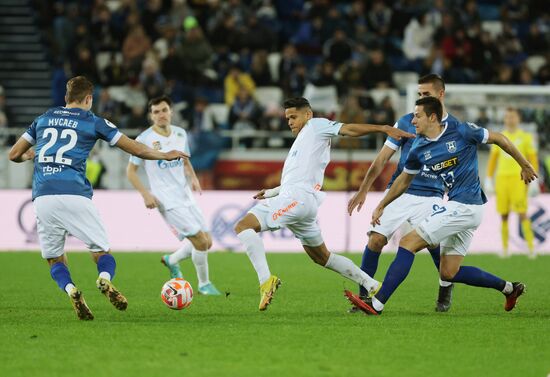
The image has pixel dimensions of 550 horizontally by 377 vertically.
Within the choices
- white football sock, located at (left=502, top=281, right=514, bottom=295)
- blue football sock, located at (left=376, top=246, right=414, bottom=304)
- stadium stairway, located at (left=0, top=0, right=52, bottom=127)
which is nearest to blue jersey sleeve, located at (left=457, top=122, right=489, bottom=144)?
blue football sock, located at (left=376, top=246, right=414, bottom=304)

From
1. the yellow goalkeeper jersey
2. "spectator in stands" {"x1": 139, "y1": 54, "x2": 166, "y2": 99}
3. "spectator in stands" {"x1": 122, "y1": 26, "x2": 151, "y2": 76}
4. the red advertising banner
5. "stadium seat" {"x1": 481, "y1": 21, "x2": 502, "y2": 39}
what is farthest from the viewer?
"stadium seat" {"x1": 481, "y1": 21, "x2": 502, "y2": 39}

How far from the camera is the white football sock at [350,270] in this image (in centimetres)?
1012

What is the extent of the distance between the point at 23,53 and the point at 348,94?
8342 millimetres

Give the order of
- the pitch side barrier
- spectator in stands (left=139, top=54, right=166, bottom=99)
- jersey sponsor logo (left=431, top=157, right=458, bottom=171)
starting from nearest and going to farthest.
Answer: jersey sponsor logo (left=431, top=157, right=458, bottom=171)
the pitch side barrier
spectator in stands (left=139, top=54, right=166, bottom=99)

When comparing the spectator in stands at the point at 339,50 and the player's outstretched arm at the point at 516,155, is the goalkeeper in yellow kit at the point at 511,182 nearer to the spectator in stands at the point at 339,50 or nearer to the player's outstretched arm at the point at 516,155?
the spectator in stands at the point at 339,50

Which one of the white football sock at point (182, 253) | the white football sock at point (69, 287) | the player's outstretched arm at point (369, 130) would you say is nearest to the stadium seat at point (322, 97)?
the white football sock at point (182, 253)

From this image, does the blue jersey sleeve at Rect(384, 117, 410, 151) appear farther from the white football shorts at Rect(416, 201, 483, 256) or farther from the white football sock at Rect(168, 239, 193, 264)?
the white football sock at Rect(168, 239, 193, 264)

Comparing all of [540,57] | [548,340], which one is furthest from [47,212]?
[540,57]

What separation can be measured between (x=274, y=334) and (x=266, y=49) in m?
16.1

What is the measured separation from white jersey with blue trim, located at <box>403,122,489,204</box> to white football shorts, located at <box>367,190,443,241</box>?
2.39 ft

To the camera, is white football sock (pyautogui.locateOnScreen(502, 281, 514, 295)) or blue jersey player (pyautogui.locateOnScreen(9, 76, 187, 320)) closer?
blue jersey player (pyautogui.locateOnScreen(9, 76, 187, 320))

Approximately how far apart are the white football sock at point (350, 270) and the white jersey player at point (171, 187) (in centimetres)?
261

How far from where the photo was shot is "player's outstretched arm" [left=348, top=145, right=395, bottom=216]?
977cm

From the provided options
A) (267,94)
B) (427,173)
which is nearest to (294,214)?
(427,173)
